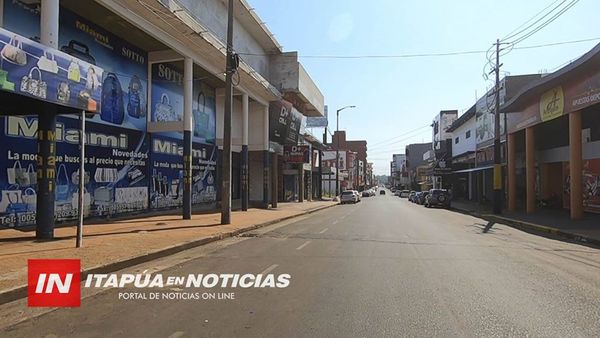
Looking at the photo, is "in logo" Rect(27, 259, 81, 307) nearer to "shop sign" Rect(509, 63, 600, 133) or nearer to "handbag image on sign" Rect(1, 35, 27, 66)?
"handbag image on sign" Rect(1, 35, 27, 66)

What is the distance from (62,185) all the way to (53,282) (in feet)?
33.5

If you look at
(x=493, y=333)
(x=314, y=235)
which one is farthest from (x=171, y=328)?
(x=314, y=235)

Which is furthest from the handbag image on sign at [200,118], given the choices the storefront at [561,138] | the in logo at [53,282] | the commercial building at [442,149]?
the commercial building at [442,149]

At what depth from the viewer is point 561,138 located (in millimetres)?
34719

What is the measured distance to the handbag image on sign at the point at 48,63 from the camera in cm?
1118

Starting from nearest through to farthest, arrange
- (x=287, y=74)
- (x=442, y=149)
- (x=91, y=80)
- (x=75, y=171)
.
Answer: (x=91, y=80), (x=75, y=171), (x=287, y=74), (x=442, y=149)

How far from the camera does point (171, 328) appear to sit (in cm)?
605

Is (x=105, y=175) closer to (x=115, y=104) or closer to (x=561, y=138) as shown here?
(x=115, y=104)

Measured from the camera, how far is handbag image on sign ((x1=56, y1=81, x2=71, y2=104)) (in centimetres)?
1181

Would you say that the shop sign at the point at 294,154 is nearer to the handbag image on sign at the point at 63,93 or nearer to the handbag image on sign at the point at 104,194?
the handbag image on sign at the point at 104,194

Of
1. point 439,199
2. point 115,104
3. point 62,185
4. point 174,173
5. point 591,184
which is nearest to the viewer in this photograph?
point 62,185

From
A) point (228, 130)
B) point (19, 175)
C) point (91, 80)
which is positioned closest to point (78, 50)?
point (19, 175)

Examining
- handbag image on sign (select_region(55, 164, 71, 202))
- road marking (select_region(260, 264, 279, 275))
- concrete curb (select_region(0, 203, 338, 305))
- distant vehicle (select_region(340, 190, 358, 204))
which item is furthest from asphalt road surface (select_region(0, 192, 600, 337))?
distant vehicle (select_region(340, 190, 358, 204))

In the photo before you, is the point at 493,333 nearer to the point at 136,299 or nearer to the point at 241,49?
the point at 136,299
